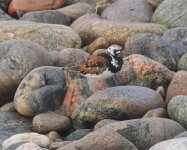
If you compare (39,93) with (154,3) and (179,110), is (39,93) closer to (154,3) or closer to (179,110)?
(179,110)

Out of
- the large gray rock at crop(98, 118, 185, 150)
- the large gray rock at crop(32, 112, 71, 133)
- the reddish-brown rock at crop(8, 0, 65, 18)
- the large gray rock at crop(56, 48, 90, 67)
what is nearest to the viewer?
the large gray rock at crop(98, 118, 185, 150)

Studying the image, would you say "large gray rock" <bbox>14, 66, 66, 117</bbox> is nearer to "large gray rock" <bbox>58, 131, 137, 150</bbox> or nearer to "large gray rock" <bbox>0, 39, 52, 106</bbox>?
"large gray rock" <bbox>0, 39, 52, 106</bbox>

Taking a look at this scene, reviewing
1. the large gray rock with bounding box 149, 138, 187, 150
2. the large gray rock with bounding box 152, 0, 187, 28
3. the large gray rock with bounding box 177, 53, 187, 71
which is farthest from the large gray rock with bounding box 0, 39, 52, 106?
the large gray rock with bounding box 152, 0, 187, 28

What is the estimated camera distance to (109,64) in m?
10.2

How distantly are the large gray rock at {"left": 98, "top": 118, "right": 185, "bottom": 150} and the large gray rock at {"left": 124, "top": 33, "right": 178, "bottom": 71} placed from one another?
3819 mm

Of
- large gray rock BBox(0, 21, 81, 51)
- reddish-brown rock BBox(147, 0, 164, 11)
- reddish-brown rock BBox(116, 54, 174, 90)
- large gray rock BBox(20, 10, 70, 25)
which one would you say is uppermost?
reddish-brown rock BBox(116, 54, 174, 90)

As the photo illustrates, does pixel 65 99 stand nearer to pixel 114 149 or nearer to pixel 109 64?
pixel 109 64

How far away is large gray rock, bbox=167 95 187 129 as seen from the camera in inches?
358

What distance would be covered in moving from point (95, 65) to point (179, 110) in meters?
1.76

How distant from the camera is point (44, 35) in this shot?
14.8 m

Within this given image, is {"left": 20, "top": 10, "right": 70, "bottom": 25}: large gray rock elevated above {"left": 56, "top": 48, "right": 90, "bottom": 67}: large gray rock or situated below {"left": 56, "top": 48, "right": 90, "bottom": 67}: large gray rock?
below

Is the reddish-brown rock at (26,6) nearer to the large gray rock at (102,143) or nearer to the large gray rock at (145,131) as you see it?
the large gray rock at (145,131)

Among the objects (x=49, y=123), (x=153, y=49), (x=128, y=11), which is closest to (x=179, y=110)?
(x=49, y=123)

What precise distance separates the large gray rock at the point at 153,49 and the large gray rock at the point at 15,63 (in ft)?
6.24
